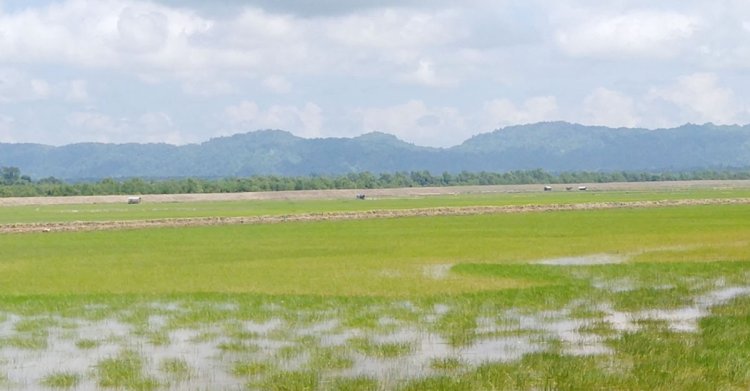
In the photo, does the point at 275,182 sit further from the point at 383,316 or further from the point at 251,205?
the point at 383,316

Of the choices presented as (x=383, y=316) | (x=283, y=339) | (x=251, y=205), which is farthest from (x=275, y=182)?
(x=283, y=339)

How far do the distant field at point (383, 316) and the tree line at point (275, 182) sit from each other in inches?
3153

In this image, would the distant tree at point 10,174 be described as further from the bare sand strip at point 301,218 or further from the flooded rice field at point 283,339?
the flooded rice field at point 283,339

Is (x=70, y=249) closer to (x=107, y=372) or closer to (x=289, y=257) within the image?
(x=289, y=257)

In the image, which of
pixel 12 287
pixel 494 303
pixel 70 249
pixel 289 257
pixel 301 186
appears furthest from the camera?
pixel 301 186

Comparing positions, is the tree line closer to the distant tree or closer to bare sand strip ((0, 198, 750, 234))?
the distant tree

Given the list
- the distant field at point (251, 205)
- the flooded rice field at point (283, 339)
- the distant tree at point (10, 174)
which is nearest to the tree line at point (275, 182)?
the distant tree at point (10, 174)

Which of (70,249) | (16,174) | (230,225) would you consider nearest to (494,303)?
(70,249)

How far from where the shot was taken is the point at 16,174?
540 feet

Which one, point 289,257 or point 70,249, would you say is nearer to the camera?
point 289,257

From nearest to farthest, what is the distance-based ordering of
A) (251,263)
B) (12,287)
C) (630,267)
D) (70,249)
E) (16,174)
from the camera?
(12,287) < (630,267) < (251,263) < (70,249) < (16,174)

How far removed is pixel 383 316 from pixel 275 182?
4438 inches

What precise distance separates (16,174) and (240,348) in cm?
16254

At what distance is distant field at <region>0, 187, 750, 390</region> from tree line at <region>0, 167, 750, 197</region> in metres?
80.1
